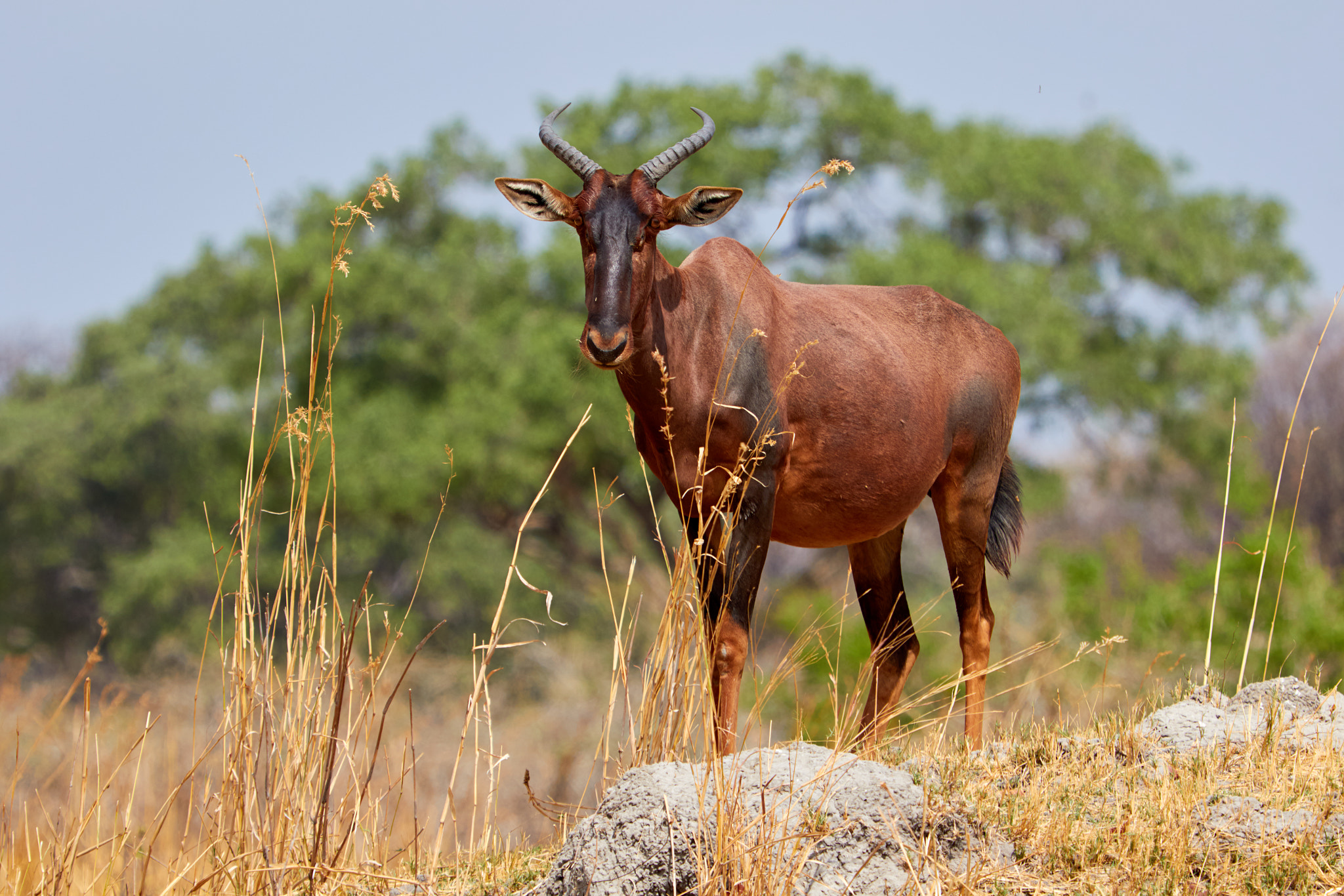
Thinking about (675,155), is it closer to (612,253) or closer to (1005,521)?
(612,253)

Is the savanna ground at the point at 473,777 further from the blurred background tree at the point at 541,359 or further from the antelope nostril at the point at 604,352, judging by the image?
the blurred background tree at the point at 541,359

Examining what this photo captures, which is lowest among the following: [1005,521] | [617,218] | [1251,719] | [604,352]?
[1251,719]

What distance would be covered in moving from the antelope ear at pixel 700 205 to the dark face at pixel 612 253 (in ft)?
0.24

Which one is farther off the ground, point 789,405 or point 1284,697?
point 789,405

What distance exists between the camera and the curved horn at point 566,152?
15.7ft

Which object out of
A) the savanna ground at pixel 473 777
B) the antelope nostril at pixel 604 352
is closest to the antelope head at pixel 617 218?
the antelope nostril at pixel 604 352

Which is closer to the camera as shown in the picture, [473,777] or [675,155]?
[473,777]

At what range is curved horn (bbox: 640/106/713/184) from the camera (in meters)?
4.68

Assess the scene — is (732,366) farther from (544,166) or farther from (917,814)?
(544,166)

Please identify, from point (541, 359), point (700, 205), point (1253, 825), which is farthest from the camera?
point (541, 359)

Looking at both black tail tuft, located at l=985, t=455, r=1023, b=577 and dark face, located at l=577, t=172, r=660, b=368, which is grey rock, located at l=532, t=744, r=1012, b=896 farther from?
black tail tuft, located at l=985, t=455, r=1023, b=577

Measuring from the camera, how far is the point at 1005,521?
6305mm

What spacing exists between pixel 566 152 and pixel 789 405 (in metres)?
1.30

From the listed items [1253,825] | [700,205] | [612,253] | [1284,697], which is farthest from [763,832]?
[1284,697]
